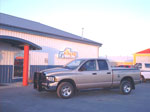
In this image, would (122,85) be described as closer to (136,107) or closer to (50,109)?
(136,107)

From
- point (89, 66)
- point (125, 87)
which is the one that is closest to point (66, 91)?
point (89, 66)

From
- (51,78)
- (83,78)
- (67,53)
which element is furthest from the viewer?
(67,53)

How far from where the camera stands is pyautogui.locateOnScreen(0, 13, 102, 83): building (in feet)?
43.7

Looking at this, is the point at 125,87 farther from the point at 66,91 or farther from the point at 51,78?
the point at 51,78

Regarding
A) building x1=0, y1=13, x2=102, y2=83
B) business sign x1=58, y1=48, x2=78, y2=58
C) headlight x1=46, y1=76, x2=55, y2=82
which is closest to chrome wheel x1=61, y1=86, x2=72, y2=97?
headlight x1=46, y1=76, x2=55, y2=82

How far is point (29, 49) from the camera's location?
577 inches

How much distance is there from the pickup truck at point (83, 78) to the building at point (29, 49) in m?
4.38

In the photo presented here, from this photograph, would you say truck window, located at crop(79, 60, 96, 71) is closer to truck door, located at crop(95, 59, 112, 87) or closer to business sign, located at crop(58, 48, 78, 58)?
truck door, located at crop(95, 59, 112, 87)

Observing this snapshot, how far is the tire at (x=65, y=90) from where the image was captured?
8797 millimetres

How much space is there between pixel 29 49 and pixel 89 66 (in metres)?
6.63

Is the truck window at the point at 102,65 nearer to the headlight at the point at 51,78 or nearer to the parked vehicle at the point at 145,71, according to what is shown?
the headlight at the point at 51,78

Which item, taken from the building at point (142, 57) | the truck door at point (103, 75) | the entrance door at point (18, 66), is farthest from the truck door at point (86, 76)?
the building at point (142, 57)

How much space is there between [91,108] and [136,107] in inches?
75.6

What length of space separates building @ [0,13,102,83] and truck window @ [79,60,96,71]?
4990 mm
